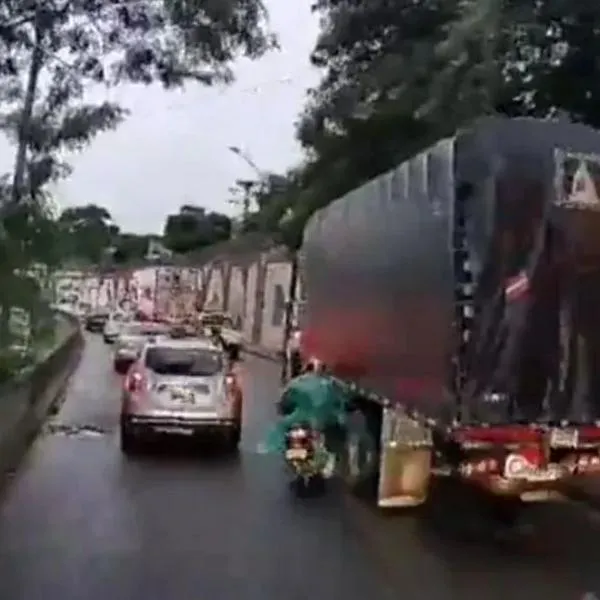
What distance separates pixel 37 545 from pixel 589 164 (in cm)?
536

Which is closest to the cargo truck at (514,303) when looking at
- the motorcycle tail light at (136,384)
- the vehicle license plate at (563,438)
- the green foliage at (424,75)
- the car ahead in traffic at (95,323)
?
the vehicle license plate at (563,438)

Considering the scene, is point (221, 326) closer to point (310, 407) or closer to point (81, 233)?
point (81, 233)

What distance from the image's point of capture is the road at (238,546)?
10.5m

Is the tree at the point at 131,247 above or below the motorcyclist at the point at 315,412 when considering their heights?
above

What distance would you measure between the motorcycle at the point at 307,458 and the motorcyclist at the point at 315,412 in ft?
0.20

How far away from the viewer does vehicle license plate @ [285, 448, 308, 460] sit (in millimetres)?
15695

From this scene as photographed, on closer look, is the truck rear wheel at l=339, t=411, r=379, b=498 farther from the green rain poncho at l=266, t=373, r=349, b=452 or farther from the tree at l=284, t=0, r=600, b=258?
the tree at l=284, t=0, r=600, b=258

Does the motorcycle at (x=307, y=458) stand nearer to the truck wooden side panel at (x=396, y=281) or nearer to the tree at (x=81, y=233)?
the truck wooden side panel at (x=396, y=281)

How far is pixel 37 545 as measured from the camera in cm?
1226

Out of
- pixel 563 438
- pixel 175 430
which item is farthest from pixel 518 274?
pixel 175 430

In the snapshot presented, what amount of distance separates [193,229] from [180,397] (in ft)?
361

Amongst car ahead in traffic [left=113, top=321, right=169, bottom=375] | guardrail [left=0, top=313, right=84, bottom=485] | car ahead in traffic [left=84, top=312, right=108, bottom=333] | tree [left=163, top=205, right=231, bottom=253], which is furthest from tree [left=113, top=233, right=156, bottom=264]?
guardrail [left=0, top=313, right=84, bottom=485]

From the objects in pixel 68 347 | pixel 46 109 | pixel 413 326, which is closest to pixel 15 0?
pixel 46 109

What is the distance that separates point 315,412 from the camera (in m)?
16.3
